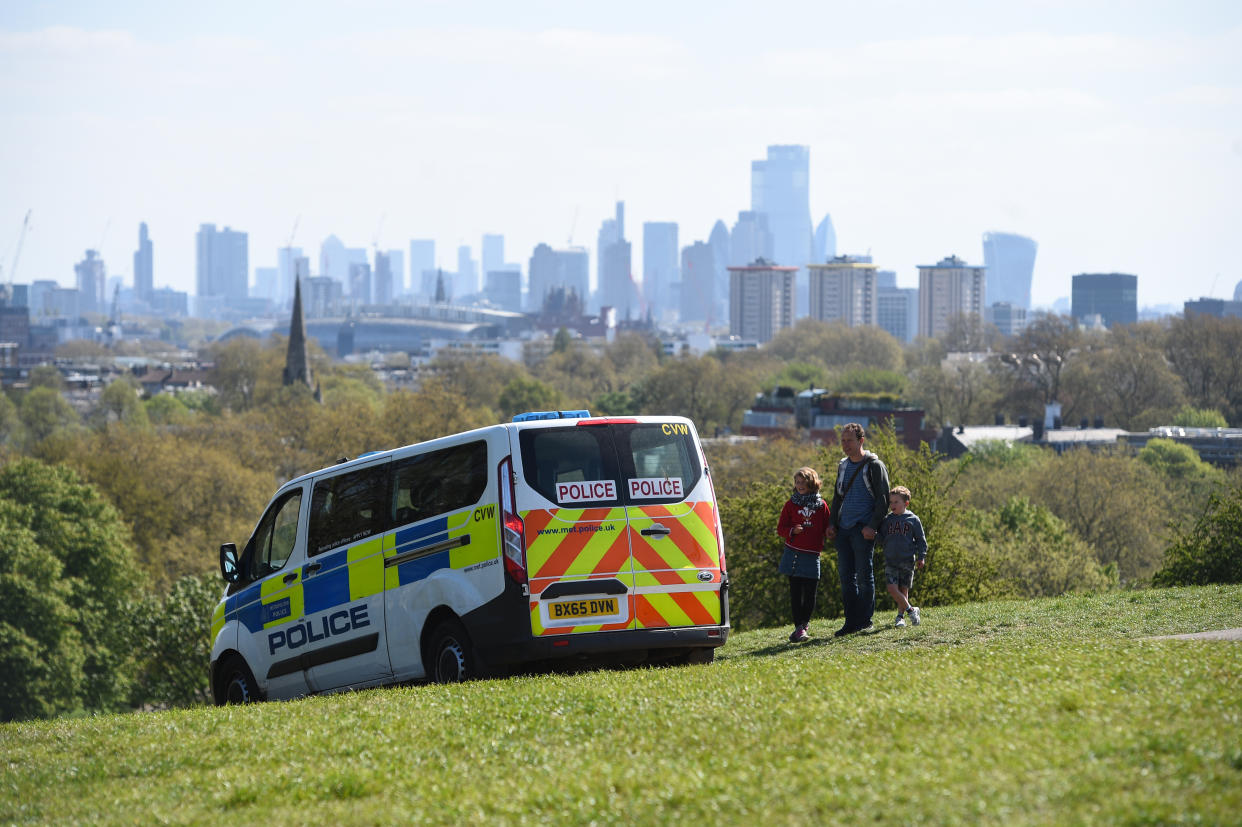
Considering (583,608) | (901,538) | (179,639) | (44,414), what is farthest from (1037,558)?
(44,414)

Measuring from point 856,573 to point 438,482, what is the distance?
181 inches

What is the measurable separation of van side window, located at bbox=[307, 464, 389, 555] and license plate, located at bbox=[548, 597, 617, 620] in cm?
199

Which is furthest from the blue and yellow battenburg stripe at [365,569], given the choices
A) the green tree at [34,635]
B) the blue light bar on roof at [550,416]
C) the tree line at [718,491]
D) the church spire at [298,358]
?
the church spire at [298,358]

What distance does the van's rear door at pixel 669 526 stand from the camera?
12.3 metres

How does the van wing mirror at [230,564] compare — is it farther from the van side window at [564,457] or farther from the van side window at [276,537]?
the van side window at [564,457]

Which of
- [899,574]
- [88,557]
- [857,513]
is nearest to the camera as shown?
[857,513]

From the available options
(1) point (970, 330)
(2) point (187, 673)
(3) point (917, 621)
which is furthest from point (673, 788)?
(1) point (970, 330)

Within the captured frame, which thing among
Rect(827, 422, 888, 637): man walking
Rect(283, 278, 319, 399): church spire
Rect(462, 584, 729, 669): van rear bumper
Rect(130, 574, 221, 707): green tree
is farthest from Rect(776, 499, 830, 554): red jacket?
Rect(283, 278, 319, 399): church spire

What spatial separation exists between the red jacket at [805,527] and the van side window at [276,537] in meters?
4.78

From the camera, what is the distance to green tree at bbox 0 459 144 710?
42.8 m

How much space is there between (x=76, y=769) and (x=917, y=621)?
28.0ft

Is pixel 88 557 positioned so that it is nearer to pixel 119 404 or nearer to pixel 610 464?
pixel 610 464

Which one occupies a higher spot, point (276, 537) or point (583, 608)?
point (276, 537)

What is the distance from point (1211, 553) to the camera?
24.5 m
